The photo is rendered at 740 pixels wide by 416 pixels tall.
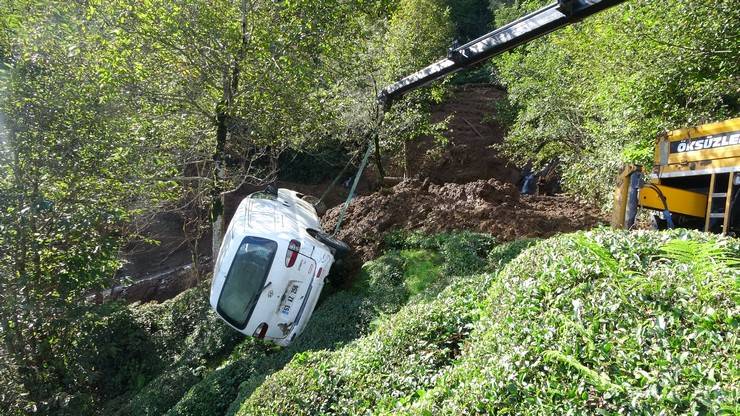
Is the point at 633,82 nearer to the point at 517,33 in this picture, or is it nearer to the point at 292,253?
the point at 517,33

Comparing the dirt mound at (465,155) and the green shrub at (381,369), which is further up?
the dirt mound at (465,155)

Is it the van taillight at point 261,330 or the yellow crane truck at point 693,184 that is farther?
the van taillight at point 261,330

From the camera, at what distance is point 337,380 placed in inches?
179

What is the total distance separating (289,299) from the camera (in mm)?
7531

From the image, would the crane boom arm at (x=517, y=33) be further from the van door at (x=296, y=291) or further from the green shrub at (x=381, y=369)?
the van door at (x=296, y=291)

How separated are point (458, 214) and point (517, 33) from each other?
12.7 feet

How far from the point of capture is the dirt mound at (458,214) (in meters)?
8.41

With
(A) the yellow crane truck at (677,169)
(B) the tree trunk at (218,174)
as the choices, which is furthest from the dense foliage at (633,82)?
(B) the tree trunk at (218,174)

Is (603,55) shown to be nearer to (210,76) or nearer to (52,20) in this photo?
(210,76)

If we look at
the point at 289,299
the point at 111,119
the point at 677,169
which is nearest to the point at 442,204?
the point at 289,299

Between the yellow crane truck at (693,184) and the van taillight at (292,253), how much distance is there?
4661 mm

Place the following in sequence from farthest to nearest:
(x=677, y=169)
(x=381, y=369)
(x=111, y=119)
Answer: (x=111, y=119) < (x=677, y=169) < (x=381, y=369)

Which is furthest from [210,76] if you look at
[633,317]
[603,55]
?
[633,317]

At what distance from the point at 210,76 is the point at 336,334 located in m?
6.52
